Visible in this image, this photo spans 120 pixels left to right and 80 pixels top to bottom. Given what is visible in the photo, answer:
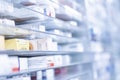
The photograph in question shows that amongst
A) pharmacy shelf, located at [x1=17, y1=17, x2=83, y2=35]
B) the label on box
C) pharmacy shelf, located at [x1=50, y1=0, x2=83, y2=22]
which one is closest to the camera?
the label on box

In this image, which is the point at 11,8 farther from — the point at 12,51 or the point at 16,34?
the point at 12,51

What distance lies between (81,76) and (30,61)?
79cm

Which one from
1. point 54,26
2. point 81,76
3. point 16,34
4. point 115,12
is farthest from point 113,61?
point 16,34

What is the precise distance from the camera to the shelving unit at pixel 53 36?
1013 millimetres

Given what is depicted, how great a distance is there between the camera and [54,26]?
1438mm

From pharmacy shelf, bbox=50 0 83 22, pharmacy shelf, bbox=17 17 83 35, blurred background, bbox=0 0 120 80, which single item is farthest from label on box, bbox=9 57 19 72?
pharmacy shelf, bbox=50 0 83 22

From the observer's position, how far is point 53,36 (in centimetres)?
137

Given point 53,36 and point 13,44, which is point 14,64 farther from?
point 53,36

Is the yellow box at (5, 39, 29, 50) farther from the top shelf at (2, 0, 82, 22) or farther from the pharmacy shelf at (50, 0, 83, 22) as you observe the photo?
the pharmacy shelf at (50, 0, 83, 22)

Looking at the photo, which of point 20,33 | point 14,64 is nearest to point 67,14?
point 20,33

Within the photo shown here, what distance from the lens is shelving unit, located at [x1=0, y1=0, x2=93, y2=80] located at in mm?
1013

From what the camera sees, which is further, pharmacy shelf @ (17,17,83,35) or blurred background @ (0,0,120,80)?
pharmacy shelf @ (17,17,83,35)

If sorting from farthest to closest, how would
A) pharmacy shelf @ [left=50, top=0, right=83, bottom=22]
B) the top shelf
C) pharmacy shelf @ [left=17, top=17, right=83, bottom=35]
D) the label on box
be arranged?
pharmacy shelf @ [left=50, top=0, right=83, bottom=22]
pharmacy shelf @ [left=17, top=17, right=83, bottom=35]
the top shelf
the label on box

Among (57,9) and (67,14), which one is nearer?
(57,9)
